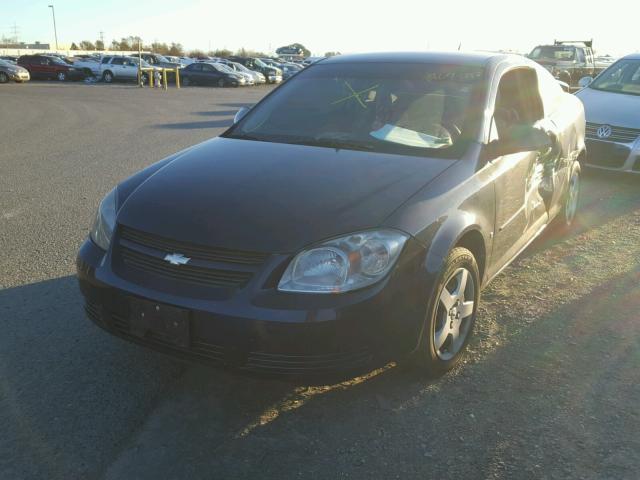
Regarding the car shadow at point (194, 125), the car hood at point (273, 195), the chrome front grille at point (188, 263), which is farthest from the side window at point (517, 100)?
the car shadow at point (194, 125)

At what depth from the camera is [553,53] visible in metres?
22.8

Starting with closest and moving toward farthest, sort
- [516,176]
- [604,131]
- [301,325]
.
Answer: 1. [301,325]
2. [516,176]
3. [604,131]

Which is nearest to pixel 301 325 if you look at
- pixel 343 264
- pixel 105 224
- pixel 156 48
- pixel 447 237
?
pixel 343 264

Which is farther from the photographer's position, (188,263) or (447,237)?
(447,237)

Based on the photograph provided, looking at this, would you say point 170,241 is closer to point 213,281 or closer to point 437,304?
point 213,281

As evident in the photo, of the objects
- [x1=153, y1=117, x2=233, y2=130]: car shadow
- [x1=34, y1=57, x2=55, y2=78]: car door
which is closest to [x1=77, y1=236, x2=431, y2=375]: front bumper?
[x1=153, y1=117, x2=233, y2=130]: car shadow

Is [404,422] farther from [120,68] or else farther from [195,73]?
[120,68]

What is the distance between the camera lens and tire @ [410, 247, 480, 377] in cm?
285

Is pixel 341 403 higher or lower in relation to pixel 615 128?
lower

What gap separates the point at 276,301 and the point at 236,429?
64cm

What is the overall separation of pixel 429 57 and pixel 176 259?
2.32 meters

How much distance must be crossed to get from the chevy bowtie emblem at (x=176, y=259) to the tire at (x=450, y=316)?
3.55 ft

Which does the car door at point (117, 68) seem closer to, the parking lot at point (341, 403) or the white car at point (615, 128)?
the white car at point (615, 128)

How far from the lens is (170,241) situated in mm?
2697
